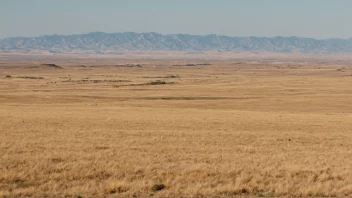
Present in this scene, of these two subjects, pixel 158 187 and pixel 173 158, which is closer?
pixel 158 187

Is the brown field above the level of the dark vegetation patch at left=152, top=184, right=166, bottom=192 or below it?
below

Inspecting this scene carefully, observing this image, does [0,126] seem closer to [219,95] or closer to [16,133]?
[16,133]

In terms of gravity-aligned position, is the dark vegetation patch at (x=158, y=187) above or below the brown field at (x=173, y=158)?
above

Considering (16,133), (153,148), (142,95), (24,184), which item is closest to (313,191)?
(24,184)

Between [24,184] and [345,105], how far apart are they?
5203 centimetres

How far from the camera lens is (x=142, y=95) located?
73312 millimetres

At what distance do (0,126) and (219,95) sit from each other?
50209 millimetres

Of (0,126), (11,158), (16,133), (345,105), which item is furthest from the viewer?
(345,105)

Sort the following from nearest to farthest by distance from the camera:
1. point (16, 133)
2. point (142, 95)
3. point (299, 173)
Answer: point (299, 173), point (16, 133), point (142, 95)

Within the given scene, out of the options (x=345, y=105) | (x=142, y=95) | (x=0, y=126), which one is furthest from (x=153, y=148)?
(x=142, y=95)

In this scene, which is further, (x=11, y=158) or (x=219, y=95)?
(x=219, y=95)

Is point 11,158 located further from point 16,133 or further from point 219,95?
point 219,95

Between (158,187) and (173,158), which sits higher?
(158,187)

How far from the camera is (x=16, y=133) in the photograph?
23.6 m
